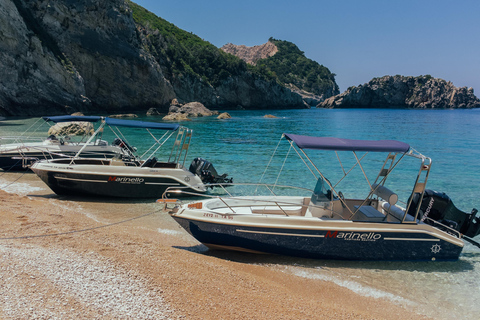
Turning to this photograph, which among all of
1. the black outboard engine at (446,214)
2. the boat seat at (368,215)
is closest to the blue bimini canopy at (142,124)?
the boat seat at (368,215)

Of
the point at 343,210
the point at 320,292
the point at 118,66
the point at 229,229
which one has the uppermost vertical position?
the point at 118,66

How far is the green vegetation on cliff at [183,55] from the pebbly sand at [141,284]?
6946 centimetres

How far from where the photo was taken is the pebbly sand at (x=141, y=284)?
4.77 m

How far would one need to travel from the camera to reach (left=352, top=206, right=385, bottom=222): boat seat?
27.3ft

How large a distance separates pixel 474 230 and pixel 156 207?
31.1ft

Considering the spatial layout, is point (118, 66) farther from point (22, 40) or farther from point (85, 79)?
point (22, 40)

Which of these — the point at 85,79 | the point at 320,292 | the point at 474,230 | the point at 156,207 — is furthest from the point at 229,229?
the point at 85,79

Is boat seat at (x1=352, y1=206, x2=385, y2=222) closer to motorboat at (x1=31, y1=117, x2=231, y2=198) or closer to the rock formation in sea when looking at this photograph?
motorboat at (x1=31, y1=117, x2=231, y2=198)

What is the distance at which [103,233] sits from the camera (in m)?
7.95

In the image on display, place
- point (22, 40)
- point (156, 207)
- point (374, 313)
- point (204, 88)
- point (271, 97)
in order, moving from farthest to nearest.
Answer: point (271, 97) < point (204, 88) < point (22, 40) < point (156, 207) < point (374, 313)

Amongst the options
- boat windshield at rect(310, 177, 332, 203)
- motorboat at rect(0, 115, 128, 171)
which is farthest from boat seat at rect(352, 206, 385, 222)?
motorboat at rect(0, 115, 128, 171)

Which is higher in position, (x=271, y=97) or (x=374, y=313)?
(x=271, y=97)

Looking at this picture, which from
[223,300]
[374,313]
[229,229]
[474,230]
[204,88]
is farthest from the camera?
[204,88]

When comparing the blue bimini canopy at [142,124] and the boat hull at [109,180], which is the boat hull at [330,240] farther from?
the blue bimini canopy at [142,124]
